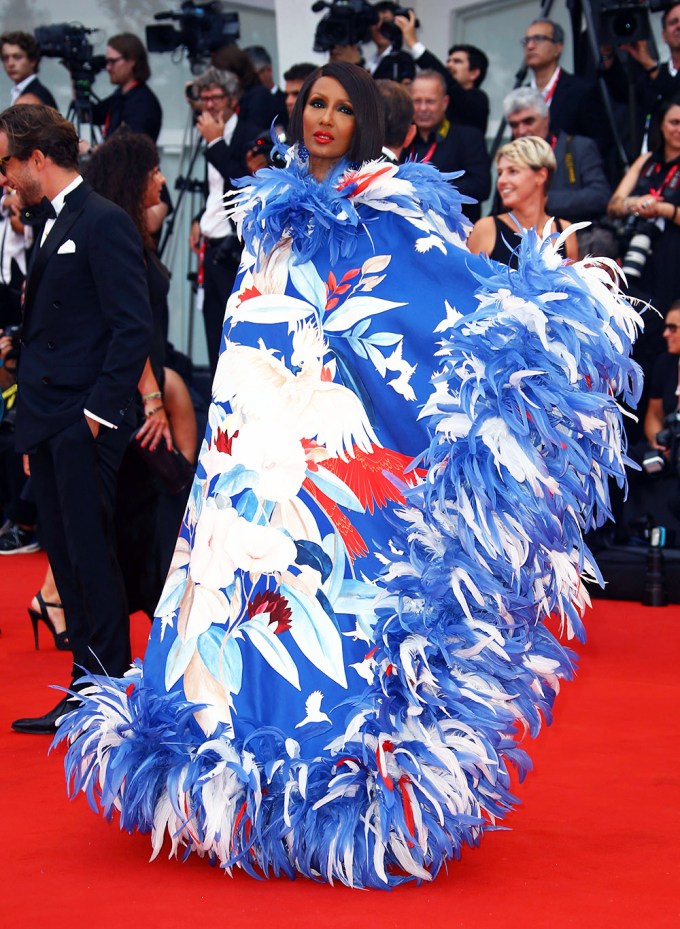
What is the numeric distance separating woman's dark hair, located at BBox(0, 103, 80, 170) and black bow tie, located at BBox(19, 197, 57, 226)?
114 mm

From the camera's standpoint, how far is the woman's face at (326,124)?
292 cm

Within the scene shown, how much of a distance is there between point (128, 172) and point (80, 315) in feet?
2.78

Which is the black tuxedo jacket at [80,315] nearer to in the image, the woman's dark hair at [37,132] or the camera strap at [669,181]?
the woman's dark hair at [37,132]

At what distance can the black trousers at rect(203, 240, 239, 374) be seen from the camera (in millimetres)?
7402

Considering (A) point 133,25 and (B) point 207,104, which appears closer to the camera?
(B) point 207,104

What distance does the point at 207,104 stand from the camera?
729 centimetres

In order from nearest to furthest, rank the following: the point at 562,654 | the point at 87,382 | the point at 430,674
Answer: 1. the point at 430,674
2. the point at 562,654
3. the point at 87,382

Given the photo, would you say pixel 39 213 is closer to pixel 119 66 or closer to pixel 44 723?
pixel 44 723

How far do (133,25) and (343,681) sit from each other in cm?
859

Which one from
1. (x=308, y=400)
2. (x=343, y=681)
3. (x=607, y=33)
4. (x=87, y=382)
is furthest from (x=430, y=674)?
(x=607, y=33)

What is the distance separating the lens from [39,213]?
390cm

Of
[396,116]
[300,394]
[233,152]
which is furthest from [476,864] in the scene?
[233,152]

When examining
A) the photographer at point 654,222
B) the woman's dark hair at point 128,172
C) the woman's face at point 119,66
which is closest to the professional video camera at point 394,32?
the woman's face at point 119,66

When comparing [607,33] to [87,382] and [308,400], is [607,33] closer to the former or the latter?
[87,382]
